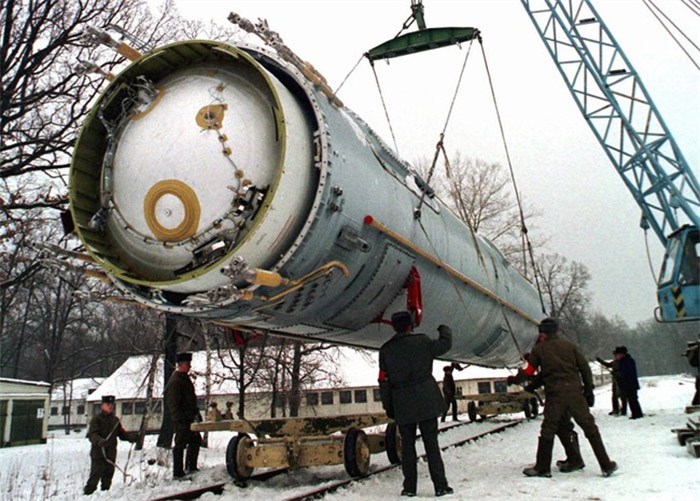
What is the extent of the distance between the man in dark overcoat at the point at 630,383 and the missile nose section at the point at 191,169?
8.84m

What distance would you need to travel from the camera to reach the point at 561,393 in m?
5.07

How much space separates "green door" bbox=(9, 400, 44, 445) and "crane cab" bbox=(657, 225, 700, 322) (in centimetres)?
2133

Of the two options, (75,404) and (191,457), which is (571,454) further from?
(75,404)

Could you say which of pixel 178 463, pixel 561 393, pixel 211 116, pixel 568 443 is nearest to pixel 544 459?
pixel 568 443

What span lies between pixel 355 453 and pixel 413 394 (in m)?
1.14

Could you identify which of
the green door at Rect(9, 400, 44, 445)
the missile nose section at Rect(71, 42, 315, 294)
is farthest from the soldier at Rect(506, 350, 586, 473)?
the green door at Rect(9, 400, 44, 445)

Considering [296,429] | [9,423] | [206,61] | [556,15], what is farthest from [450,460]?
[9,423]

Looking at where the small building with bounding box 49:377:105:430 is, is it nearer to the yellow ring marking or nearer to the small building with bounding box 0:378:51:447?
the small building with bounding box 0:378:51:447

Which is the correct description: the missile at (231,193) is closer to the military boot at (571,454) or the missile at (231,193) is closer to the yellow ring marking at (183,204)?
the yellow ring marking at (183,204)

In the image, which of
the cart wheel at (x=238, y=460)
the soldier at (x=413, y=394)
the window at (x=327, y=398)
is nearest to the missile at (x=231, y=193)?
the soldier at (x=413, y=394)

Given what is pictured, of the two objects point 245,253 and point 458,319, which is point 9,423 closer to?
point 458,319

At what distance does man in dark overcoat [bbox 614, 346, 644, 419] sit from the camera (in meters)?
10.2

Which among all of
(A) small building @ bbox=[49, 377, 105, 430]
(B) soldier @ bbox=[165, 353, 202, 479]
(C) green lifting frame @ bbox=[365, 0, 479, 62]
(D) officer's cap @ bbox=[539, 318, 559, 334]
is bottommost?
(A) small building @ bbox=[49, 377, 105, 430]

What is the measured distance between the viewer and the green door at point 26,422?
20.5 m
